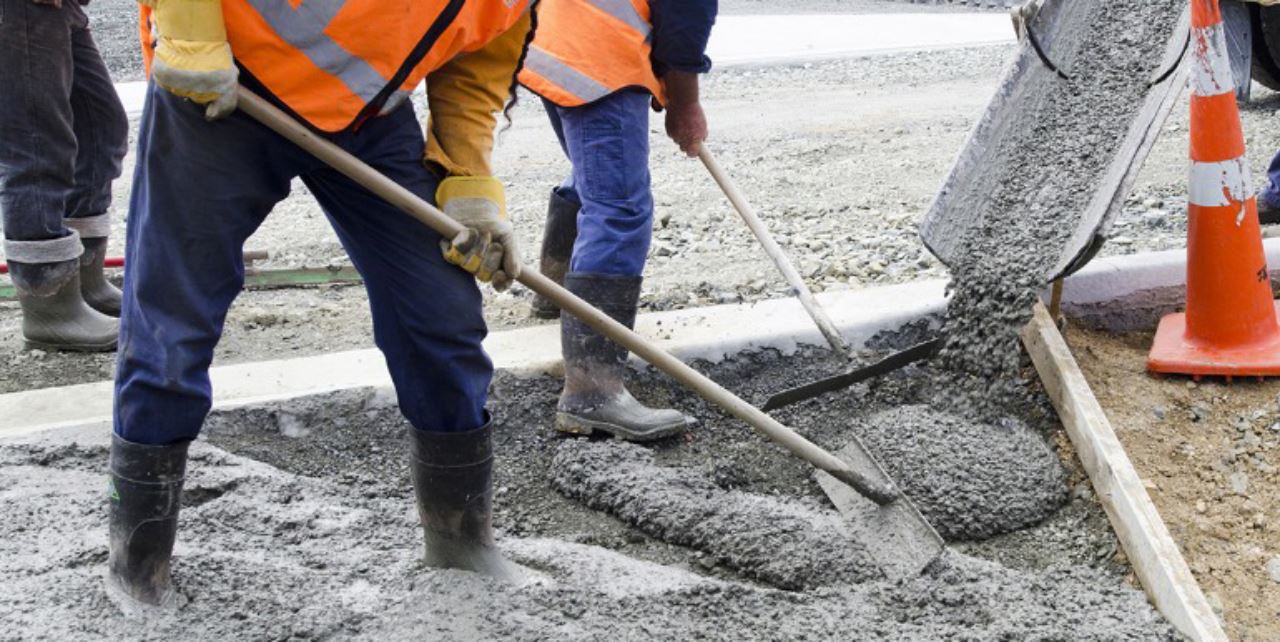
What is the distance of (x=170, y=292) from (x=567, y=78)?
150 centimetres

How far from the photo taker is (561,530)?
3258 mm

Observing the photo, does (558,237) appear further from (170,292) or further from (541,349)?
(170,292)

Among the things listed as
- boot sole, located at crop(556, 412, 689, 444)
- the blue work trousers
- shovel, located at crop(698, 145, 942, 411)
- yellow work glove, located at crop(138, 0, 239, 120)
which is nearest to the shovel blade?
shovel, located at crop(698, 145, 942, 411)

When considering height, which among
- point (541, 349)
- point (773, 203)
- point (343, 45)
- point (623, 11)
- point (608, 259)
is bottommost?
point (773, 203)

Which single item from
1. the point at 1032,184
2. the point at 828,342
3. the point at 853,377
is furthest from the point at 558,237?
the point at 1032,184

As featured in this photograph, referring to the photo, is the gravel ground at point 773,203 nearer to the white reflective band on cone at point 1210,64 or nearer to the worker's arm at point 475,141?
the white reflective band on cone at point 1210,64

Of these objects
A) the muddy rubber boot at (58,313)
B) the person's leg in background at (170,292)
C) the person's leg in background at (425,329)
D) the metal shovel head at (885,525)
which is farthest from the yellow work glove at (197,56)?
the muddy rubber boot at (58,313)

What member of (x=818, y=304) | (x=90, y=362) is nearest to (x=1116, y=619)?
(x=818, y=304)

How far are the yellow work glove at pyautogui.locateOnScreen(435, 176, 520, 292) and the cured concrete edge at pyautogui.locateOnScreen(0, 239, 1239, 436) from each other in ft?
3.87

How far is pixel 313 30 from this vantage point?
7.52 feet

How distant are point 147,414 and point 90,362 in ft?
6.10

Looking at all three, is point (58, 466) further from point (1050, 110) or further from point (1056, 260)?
point (1050, 110)

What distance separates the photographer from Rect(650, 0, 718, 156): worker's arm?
3553mm

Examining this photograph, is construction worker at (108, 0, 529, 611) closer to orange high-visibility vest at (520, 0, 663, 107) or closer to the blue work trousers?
orange high-visibility vest at (520, 0, 663, 107)
